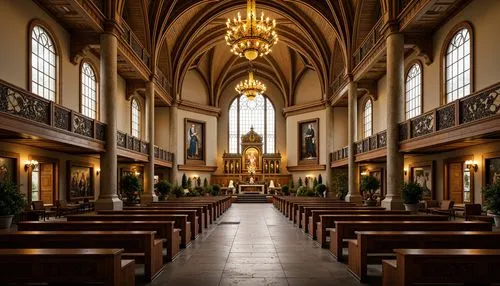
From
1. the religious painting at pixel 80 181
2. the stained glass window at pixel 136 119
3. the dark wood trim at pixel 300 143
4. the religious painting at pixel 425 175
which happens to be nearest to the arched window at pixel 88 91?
the religious painting at pixel 80 181

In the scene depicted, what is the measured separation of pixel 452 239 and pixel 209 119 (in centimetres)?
3852

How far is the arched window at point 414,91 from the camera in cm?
2269

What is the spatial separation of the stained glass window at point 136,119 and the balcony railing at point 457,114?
18796 mm

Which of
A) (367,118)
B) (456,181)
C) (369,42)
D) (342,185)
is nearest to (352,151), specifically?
(342,185)

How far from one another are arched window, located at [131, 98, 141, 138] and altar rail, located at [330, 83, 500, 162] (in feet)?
61.3

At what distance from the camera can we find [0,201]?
13.2m

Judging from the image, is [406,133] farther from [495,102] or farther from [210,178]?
[210,178]

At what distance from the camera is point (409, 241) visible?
302 inches

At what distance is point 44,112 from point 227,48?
29.6 m

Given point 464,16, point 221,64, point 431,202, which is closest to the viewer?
point 464,16

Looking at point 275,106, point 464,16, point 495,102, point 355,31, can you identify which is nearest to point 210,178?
point 275,106

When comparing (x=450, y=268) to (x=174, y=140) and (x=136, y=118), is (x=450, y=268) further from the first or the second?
(x=174, y=140)

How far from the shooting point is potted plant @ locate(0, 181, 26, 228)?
43.8 feet

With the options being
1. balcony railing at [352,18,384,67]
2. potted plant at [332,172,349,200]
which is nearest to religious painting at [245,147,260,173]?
potted plant at [332,172,349,200]
